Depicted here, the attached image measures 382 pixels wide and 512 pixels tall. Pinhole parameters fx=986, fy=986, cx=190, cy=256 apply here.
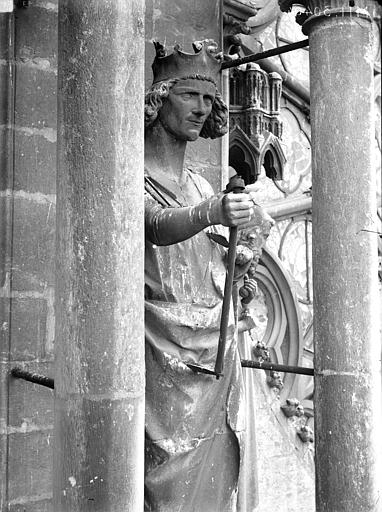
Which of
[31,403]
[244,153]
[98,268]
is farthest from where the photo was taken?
[244,153]

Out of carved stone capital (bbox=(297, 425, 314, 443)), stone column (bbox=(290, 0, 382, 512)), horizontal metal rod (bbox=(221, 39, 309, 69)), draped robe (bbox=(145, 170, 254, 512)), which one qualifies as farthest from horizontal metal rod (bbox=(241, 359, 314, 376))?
carved stone capital (bbox=(297, 425, 314, 443))

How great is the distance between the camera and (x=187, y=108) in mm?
3844

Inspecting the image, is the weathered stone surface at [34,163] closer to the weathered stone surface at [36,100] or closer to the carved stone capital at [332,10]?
the weathered stone surface at [36,100]

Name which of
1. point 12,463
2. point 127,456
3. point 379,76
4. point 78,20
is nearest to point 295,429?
point 12,463

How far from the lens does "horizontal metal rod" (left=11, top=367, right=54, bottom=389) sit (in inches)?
143

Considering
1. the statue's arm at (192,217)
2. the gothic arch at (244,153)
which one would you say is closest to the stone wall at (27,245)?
the statue's arm at (192,217)

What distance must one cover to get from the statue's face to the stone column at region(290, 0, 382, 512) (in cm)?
55

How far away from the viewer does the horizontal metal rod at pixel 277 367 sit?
421cm

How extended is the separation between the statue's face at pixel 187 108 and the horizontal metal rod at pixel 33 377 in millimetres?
1088

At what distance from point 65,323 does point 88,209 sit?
385 millimetres

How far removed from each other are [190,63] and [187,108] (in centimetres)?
17

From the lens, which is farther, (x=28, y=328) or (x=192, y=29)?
(x=192, y=29)

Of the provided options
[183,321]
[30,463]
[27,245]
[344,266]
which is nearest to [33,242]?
[27,245]

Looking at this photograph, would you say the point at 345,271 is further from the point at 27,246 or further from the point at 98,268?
the point at 27,246
